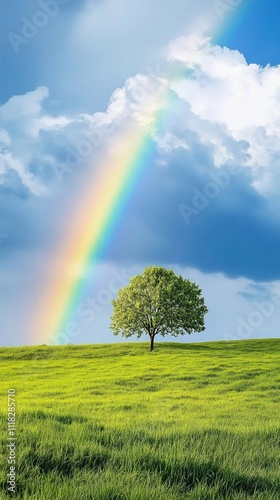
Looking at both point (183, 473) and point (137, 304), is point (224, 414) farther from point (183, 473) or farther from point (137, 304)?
point (137, 304)

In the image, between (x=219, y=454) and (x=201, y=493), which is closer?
(x=201, y=493)

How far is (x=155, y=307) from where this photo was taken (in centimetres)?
6191

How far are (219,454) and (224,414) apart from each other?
13.3 meters

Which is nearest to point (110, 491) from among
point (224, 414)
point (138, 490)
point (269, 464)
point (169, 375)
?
point (138, 490)

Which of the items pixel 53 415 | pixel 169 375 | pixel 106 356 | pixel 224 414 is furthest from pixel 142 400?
pixel 106 356

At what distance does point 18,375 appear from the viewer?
44406 millimetres

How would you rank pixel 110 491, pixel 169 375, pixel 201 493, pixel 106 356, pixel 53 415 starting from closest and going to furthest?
pixel 110 491 → pixel 201 493 → pixel 53 415 → pixel 169 375 → pixel 106 356

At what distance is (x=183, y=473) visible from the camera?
7527mm

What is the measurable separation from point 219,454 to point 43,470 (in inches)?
125

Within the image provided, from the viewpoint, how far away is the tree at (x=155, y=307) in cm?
6169

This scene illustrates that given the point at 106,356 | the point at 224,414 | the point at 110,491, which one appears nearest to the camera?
the point at 110,491

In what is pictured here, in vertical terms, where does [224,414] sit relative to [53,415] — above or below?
below

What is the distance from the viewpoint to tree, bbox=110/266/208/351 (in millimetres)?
61688

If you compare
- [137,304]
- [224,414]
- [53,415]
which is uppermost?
[137,304]
